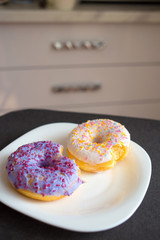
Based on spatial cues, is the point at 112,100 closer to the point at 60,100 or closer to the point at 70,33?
the point at 60,100

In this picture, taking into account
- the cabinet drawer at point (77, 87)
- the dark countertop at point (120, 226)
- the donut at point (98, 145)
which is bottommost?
the cabinet drawer at point (77, 87)

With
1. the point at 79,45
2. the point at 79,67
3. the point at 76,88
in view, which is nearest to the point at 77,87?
the point at 76,88

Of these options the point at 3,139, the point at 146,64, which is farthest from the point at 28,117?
the point at 146,64

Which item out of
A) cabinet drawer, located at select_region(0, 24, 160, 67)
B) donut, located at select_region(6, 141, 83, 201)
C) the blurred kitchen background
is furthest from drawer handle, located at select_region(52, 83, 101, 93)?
donut, located at select_region(6, 141, 83, 201)

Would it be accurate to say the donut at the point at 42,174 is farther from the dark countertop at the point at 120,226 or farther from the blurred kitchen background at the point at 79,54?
the blurred kitchen background at the point at 79,54

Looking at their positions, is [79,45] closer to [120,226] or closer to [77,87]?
[77,87]

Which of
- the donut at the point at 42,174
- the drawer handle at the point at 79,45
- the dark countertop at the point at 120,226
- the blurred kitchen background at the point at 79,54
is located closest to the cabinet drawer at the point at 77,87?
the blurred kitchen background at the point at 79,54
